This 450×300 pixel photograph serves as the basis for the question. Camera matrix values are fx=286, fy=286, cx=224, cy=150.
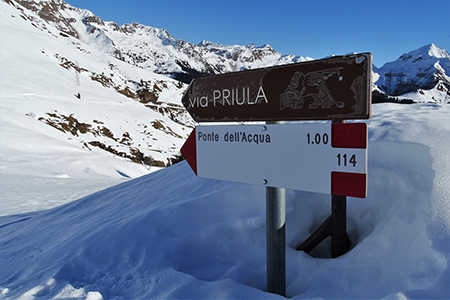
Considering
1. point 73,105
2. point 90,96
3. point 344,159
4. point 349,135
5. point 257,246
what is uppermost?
point 90,96

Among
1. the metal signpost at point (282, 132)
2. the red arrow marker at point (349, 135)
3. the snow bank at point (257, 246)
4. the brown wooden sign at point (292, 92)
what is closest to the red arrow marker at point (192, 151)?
the metal signpost at point (282, 132)

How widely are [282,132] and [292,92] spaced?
24cm

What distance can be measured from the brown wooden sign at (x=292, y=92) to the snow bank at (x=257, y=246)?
115 cm

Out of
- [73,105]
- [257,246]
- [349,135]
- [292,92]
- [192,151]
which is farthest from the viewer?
[73,105]

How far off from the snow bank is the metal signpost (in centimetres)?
48

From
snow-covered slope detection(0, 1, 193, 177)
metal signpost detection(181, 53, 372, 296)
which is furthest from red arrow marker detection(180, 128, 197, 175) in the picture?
snow-covered slope detection(0, 1, 193, 177)

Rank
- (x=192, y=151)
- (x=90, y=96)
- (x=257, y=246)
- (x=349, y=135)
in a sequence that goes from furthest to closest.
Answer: (x=90, y=96)
(x=257, y=246)
(x=192, y=151)
(x=349, y=135)

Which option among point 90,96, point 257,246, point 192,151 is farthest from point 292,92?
point 90,96

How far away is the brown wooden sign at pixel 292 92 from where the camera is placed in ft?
4.77

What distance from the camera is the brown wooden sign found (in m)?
1.45

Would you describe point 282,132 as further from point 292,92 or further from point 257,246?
point 257,246

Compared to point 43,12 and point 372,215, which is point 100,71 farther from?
point 43,12

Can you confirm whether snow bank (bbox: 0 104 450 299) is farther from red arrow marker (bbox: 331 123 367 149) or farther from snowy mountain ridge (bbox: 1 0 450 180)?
snowy mountain ridge (bbox: 1 0 450 180)

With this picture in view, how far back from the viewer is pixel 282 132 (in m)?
1.71
